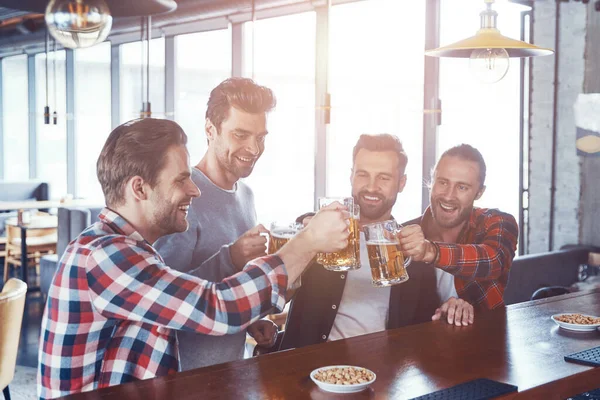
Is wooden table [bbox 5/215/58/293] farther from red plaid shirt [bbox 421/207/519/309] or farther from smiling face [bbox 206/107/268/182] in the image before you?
red plaid shirt [bbox 421/207/519/309]

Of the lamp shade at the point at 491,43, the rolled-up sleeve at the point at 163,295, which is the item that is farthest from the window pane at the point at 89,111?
the rolled-up sleeve at the point at 163,295

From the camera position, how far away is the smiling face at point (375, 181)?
239 cm

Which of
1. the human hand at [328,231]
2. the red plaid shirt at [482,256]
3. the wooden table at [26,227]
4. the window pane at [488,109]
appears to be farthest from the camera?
the wooden table at [26,227]

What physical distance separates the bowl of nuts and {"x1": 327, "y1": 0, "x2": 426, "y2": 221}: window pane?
12.4 feet

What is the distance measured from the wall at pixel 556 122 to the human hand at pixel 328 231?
3709 millimetres

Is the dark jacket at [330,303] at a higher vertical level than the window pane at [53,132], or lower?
lower

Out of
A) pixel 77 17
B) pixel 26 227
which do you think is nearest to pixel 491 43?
pixel 77 17

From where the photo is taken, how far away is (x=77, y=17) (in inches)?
93.6

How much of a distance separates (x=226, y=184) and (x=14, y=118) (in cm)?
995

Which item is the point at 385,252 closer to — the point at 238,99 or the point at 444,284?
the point at 444,284

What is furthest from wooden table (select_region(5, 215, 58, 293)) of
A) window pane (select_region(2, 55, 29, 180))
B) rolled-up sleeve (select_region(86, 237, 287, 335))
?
rolled-up sleeve (select_region(86, 237, 287, 335))

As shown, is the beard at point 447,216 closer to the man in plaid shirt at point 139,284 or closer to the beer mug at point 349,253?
the beer mug at point 349,253

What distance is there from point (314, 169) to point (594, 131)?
2.57m

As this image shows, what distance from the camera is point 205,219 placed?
2229mm
